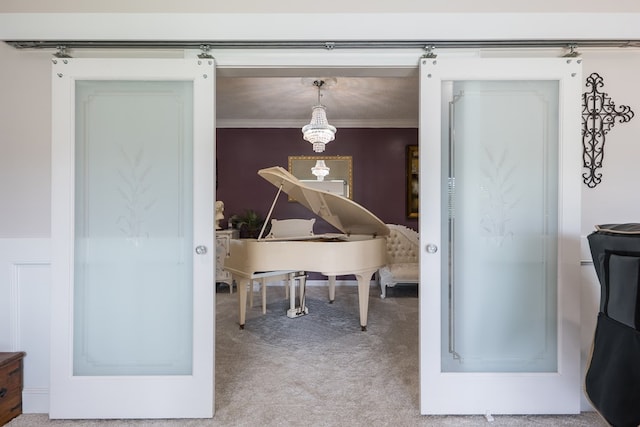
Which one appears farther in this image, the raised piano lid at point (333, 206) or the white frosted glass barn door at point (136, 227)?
the raised piano lid at point (333, 206)

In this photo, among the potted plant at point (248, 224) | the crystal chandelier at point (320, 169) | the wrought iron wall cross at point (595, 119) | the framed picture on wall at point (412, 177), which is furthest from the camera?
the framed picture on wall at point (412, 177)

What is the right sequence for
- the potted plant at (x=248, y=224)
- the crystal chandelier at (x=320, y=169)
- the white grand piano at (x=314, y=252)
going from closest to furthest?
the white grand piano at (x=314, y=252) → the crystal chandelier at (x=320, y=169) → the potted plant at (x=248, y=224)

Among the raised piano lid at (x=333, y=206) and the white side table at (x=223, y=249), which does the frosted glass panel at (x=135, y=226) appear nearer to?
the raised piano lid at (x=333, y=206)

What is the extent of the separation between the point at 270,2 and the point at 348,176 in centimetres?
327

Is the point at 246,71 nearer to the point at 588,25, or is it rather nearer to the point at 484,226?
the point at 484,226

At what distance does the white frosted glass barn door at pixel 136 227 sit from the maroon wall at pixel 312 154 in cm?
321

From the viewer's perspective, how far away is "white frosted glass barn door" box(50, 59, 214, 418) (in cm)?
178

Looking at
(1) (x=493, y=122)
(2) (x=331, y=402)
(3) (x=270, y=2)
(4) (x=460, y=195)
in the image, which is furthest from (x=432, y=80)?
(2) (x=331, y=402)

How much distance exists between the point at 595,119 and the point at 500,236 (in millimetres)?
874

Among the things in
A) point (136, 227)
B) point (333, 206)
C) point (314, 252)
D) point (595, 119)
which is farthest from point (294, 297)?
point (595, 119)

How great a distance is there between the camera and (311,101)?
13.4 ft

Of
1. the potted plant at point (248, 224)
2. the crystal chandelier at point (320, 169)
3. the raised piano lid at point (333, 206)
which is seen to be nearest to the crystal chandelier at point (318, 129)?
the raised piano lid at point (333, 206)

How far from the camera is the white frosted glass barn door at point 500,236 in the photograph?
5.86ft

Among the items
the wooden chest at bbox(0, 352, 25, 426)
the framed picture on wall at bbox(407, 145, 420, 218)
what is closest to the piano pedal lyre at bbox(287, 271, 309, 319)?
the wooden chest at bbox(0, 352, 25, 426)
